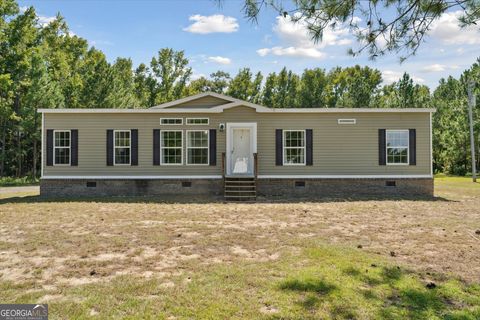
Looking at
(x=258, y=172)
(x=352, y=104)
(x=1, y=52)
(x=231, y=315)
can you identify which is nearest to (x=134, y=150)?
(x=258, y=172)

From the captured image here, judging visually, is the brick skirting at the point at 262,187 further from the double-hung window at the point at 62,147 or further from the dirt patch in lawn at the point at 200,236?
the dirt patch in lawn at the point at 200,236

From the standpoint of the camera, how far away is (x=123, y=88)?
105 ft

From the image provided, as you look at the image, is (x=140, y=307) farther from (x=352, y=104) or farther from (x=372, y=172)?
(x=352, y=104)

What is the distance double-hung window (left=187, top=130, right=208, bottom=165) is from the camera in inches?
518

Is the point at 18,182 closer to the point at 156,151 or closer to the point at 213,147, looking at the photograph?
the point at 156,151

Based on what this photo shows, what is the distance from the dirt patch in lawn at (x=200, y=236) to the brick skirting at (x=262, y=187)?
8.73 ft

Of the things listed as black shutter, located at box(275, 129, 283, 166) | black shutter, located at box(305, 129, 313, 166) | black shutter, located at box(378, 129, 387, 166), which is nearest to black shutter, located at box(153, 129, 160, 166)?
black shutter, located at box(275, 129, 283, 166)

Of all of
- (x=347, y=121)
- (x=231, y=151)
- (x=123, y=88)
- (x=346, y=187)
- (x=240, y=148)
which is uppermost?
(x=123, y=88)

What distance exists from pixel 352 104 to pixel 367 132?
1590 cm

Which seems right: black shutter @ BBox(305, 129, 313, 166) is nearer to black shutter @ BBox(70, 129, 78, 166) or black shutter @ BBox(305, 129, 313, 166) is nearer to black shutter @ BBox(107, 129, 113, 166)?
black shutter @ BBox(107, 129, 113, 166)

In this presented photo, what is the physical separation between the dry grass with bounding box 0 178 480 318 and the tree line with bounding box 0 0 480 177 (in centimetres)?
1675

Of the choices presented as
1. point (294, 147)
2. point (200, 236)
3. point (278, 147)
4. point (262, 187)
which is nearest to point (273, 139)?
point (278, 147)

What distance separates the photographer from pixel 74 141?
42.6ft

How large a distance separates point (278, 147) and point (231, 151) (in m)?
1.85
